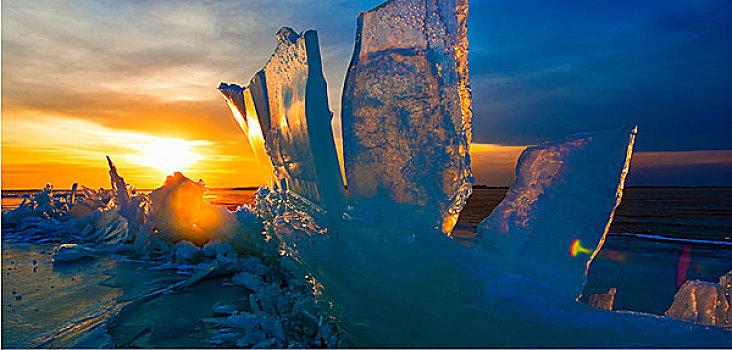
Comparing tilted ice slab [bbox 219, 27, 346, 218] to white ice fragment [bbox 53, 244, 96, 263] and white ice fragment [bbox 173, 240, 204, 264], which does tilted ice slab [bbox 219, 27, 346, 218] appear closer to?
white ice fragment [bbox 173, 240, 204, 264]

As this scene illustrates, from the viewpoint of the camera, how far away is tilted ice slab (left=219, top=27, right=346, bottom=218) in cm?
238

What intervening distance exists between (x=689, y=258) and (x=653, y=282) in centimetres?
273

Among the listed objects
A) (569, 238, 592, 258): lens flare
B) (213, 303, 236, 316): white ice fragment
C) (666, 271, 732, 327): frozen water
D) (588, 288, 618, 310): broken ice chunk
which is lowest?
(213, 303, 236, 316): white ice fragment

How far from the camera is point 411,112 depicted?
2.25 m

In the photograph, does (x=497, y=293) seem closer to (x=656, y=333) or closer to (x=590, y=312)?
(x=590, y=312)

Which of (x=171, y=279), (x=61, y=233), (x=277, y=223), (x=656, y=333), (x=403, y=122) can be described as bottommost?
(x=61, y=233)

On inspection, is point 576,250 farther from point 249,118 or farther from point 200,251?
point 200,251

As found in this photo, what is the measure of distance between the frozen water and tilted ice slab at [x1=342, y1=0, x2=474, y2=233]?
1.74m

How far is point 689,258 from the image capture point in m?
6.56

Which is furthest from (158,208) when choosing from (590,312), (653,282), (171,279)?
(653,282)

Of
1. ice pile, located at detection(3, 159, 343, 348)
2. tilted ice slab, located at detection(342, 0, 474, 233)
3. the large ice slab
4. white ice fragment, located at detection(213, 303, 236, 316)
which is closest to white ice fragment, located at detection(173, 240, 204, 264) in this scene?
ice pile, located at detection(3, 159, 343, 348)

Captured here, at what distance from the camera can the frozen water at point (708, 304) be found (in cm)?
236

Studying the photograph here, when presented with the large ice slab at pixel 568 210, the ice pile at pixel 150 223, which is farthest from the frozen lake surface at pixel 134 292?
the large ice slab at pixel 568 210

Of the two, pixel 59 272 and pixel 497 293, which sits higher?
pixel 497 293
